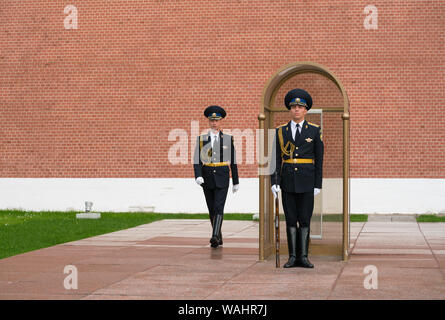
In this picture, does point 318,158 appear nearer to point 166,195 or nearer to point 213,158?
point 213,158

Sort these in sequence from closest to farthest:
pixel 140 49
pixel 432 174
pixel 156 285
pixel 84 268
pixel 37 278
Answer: pixel 156 285
pixel 37 278
pixel 84 268
pixel 432 174
pixel 140 49

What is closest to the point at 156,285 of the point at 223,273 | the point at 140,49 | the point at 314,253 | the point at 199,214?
the point at 223,273

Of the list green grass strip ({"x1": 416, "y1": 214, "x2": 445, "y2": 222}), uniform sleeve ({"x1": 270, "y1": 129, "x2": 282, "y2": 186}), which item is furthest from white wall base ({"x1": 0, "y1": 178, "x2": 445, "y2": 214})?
uniform sleeve ({"x1": 270, "y1": 129, "x2": 282, "y2": 186})

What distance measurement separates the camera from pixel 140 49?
19109mm

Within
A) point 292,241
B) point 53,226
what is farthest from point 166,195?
point 292,241

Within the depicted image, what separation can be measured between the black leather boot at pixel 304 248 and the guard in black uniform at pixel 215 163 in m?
2.15

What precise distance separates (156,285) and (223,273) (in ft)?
3.45

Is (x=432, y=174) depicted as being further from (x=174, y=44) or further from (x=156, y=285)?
(x=156, y=285)

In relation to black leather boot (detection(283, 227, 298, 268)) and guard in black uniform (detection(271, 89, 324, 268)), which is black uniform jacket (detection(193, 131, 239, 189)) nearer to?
guard in black uniform (detection(271, 89, 324, 268))

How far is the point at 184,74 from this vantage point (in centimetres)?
1892

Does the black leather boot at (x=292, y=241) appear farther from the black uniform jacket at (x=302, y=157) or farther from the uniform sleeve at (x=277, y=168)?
the uniform sleeve at (x=277, y=168)

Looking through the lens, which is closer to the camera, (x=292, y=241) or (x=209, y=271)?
(x=209, y=271)

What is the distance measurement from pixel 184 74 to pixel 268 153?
9.65 metres

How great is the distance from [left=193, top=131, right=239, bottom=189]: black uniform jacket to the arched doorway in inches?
42.4
